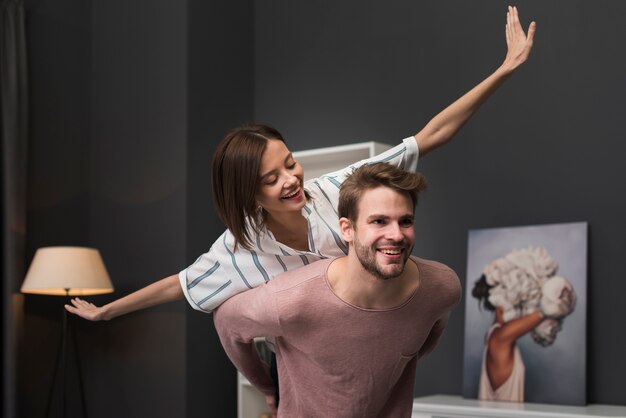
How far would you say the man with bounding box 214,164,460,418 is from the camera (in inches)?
93.5

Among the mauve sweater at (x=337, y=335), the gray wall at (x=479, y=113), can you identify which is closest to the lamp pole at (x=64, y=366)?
the gray wall at (x=479, y=113)

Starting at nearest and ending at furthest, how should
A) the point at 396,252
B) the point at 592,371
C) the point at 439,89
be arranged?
the point at 396,252 < the point at 592,371 < the point at 439,89

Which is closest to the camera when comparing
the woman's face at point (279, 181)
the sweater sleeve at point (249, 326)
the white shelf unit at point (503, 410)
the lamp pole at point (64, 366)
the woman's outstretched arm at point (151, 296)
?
the sweater sleeve at point (249, 326)

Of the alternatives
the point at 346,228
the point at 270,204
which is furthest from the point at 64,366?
the point at 346,228

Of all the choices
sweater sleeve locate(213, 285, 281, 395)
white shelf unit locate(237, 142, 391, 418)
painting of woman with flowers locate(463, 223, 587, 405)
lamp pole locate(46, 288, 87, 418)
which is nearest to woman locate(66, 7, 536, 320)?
sweater sleeve locate(213, 285, 281, 395)

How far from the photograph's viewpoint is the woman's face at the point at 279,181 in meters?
2.69

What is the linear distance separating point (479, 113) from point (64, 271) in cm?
223

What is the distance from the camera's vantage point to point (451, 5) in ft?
15.7

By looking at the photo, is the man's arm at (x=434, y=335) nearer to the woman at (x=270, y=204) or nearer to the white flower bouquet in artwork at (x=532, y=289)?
the woman at (x=270, y=204)

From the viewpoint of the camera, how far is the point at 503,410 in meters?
3.85

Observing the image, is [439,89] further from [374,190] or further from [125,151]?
[374,190]

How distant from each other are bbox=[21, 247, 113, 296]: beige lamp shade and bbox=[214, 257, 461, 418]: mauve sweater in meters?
2.08

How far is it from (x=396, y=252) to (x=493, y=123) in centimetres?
236

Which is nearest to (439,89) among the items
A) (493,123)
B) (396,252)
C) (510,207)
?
(493,123)
